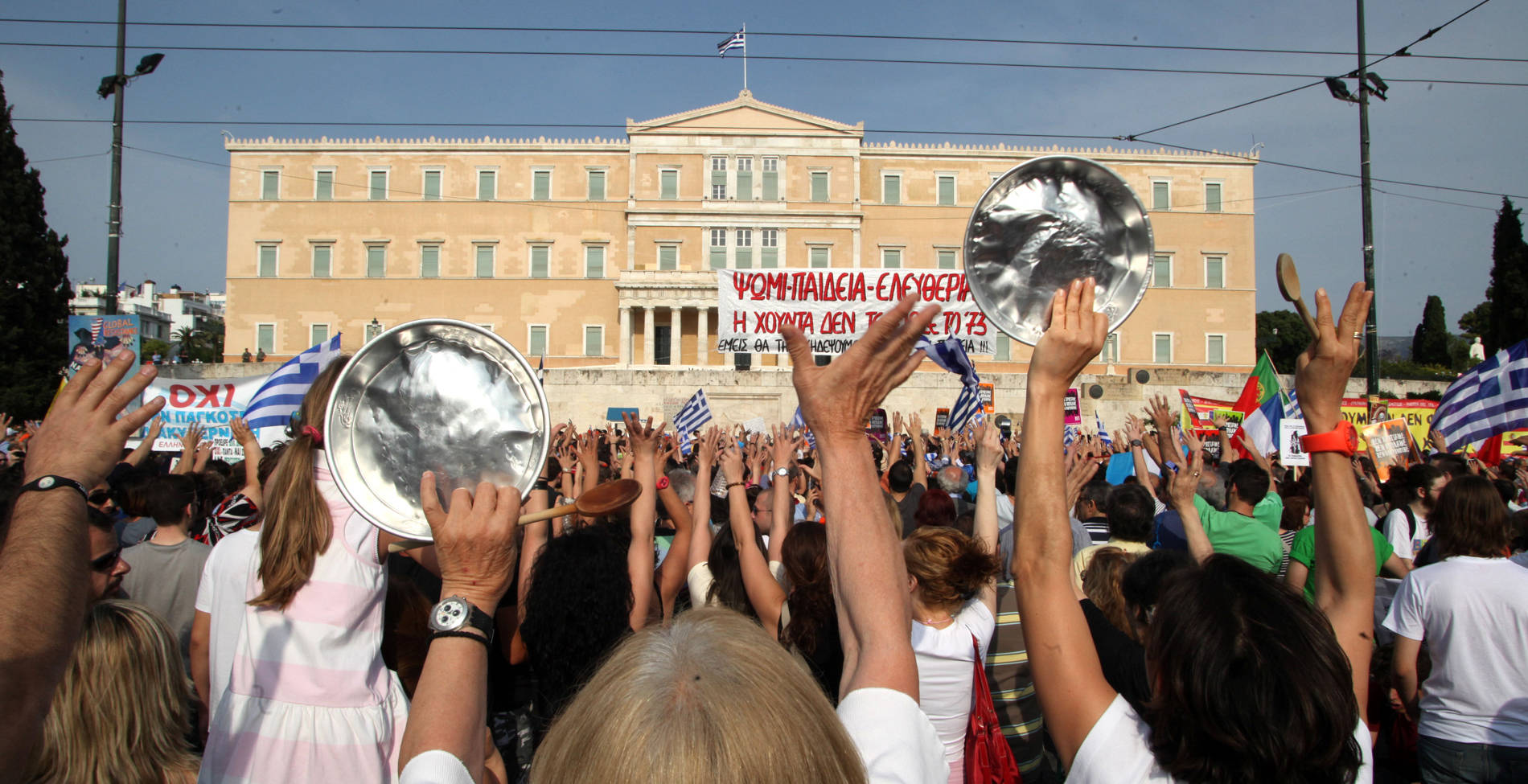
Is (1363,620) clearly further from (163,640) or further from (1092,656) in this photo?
(163,640)

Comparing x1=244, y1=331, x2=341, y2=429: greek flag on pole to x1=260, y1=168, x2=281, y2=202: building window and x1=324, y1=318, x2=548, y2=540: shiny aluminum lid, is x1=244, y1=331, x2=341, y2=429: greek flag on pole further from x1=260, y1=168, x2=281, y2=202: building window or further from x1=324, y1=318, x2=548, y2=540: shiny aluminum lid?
x1=260, y1=168, x2=281, y2=202: building window

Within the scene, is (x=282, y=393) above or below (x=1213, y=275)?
below

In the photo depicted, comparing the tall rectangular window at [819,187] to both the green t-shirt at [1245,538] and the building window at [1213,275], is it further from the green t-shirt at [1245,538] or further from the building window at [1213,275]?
the green t-shirt at [1245,538]

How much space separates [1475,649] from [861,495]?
269cm

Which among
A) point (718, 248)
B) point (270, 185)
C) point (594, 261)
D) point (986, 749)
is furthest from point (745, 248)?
point (986, 749)

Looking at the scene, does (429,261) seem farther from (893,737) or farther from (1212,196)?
(893,737)

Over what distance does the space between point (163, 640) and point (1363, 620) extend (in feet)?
9.71

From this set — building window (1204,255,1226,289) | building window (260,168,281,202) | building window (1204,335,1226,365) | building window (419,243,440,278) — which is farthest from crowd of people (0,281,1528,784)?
building window (260,168,281,202)

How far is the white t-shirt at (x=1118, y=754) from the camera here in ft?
5.71

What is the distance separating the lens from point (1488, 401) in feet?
28.8

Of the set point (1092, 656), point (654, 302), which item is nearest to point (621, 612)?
point (1092, 656)

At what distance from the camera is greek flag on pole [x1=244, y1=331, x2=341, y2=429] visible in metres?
9.23

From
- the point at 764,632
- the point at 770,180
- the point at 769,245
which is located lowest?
the point at 764,632

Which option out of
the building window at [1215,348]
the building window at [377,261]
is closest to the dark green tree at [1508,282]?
the building window at [1215,348]
